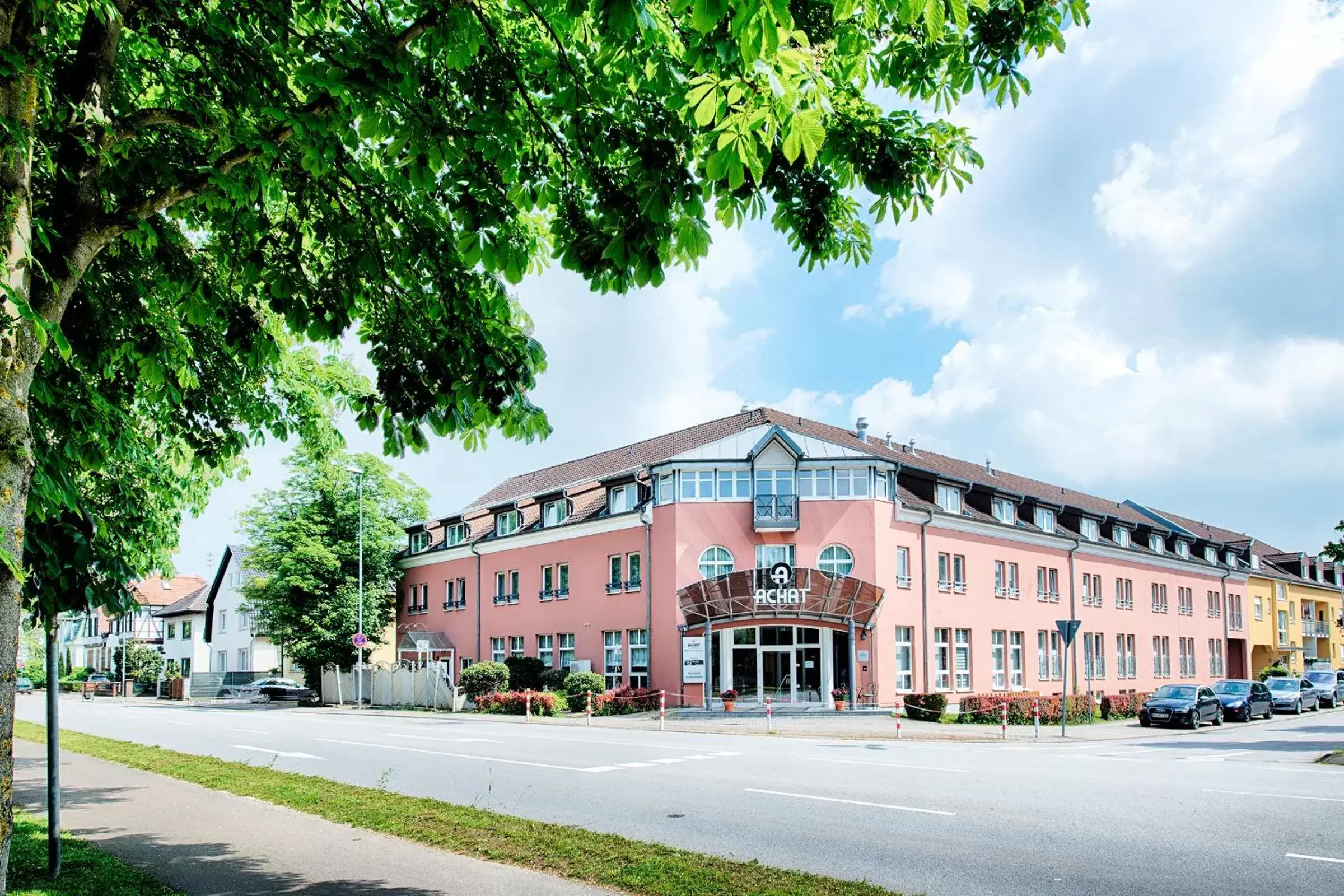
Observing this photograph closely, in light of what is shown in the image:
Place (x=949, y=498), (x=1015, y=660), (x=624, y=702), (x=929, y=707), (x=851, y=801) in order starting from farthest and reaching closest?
(x=1015, y=660), (x=949, y=498), (x=624, y=702), (x=929, y=707), (x=851, y=801)

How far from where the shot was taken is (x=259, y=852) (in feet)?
28.8

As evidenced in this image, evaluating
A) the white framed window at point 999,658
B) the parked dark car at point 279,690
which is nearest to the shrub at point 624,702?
the white framed window at point 999,658

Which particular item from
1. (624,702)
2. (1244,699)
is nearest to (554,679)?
(624,702)

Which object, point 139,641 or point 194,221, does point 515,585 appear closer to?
point 194,221

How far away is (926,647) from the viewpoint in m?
39.1

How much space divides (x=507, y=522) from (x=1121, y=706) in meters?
26.1

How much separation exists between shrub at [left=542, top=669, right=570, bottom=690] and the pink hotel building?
1.07 m

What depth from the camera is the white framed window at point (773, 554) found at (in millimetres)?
37625

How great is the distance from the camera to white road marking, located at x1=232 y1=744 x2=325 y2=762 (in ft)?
61.1

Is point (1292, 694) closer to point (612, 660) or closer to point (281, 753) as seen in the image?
point (612, 660)

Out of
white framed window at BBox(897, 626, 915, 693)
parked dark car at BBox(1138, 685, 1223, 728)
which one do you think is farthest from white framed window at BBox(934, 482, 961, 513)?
parked dark car at BBox(1138, 685, 1223, 728)

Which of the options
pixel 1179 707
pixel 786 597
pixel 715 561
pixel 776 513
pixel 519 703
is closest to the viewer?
pixel 1179 707

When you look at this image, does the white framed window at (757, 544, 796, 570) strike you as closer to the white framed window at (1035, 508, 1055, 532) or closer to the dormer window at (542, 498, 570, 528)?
the dormer window at (542, 498, 570, 528)

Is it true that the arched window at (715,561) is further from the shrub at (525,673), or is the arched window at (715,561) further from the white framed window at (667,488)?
the shrub at (525,673)
